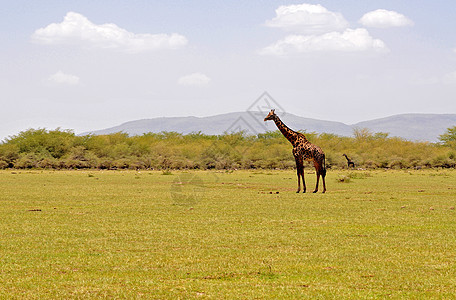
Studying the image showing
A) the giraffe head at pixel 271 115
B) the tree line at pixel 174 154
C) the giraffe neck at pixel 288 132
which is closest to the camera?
the giraffe head at pixel 271 115

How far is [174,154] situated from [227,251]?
61.0 meters

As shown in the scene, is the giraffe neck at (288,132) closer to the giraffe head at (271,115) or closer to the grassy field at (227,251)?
the giraffe head at (271,115)

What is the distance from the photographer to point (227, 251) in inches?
413

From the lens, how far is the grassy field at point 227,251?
786 cm

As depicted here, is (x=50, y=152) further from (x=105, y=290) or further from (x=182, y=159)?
(x=105, y=290)

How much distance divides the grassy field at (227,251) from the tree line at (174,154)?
48021mm

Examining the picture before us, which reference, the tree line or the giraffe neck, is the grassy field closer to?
the giraffe neck

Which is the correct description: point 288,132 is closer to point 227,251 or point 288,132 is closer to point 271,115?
point 271,115

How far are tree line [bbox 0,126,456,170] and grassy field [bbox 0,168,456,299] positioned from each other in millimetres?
48021

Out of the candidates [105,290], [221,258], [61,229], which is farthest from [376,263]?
[61,229]

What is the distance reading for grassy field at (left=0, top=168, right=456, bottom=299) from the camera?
7.86 meters

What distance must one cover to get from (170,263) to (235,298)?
7.56 feet

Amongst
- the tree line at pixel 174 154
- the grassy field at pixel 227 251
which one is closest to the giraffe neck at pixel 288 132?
the grassy field at pixel 227 251

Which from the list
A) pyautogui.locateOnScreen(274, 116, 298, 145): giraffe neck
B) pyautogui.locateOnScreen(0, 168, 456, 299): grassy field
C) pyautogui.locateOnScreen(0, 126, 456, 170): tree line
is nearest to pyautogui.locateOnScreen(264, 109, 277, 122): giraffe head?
pyautogui.locateOnScreen(274, 116, 298, 145): giraffe neck
